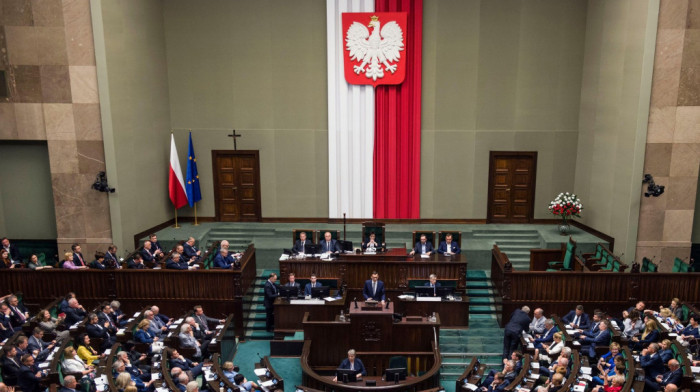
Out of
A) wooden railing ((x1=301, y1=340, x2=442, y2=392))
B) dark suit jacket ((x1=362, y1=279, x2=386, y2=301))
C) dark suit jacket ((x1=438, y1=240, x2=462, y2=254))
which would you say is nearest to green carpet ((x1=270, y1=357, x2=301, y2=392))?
wooden railing ((x1=301, y1=340, x2=442, y2=392))

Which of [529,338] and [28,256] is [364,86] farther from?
[28,256]

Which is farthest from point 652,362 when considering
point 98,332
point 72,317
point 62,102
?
point 62,102

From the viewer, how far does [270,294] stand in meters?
11.1

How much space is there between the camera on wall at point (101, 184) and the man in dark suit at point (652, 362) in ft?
38.8

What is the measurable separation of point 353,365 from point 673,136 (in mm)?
9319

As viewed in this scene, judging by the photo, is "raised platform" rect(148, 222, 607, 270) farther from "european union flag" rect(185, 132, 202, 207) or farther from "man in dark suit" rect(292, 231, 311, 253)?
"man in dark suit" rect(292, 231, 311, 253)

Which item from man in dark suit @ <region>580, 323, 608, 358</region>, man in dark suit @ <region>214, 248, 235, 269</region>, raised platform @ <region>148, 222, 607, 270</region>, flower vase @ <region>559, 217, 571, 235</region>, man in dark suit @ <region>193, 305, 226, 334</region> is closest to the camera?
man in dark suit @ <region>580, 323, 608, 358</region>

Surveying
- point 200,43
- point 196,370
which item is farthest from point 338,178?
point 196,370

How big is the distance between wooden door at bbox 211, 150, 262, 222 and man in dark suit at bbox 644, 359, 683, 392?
35.8ft

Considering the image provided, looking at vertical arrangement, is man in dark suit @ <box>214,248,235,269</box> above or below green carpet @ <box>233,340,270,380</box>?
above

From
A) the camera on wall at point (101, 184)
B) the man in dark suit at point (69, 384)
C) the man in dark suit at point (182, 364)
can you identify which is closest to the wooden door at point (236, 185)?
the camera on wall at point (101, 184)

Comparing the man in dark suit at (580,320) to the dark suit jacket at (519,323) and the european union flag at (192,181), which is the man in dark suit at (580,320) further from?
the european union flag at (192,181)

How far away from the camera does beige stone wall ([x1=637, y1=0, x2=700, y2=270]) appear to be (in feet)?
39.2

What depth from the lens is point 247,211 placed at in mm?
16078
